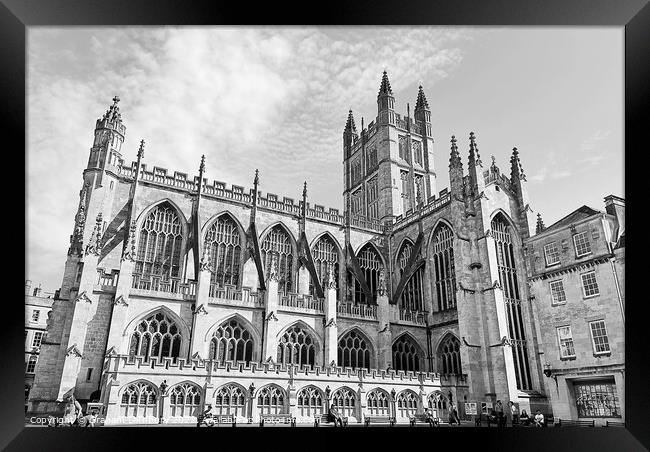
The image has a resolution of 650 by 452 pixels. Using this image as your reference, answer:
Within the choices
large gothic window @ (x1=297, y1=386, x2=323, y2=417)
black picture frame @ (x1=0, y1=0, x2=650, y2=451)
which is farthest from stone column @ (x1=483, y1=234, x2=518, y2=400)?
black picture frame @ (x1=0, y1=0, x2=650, y2=451)

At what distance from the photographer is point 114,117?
82.5 feet

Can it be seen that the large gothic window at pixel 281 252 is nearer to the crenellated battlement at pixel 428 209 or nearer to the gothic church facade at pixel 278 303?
the gothic church facade at pixel 278 303

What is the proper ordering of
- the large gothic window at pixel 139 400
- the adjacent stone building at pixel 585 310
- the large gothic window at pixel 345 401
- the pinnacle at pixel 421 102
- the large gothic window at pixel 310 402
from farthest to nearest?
the pinnacle at pixel 421 102
the large gothic window at pixel 345 401
the large gothic window at pixel 310 402
the adjacent stone building at pixel 585 310
the large gothic window at pixel 139 400

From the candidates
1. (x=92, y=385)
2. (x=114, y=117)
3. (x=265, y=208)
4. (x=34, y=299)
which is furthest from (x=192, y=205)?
(x=34, y=299)

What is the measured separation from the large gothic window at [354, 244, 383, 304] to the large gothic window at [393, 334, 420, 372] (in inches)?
176

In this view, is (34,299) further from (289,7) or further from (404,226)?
(289,7)

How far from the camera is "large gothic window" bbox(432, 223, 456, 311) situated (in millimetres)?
27547

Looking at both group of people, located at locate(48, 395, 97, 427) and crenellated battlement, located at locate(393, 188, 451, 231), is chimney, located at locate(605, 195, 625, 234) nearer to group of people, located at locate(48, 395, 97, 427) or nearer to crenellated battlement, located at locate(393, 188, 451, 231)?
crenellated battlement, located at locate(393, 188, 451, 231)

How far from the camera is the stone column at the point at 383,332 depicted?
2545 cm

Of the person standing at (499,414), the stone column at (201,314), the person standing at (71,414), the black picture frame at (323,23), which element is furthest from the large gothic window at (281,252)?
the black picture frame at (323,23)

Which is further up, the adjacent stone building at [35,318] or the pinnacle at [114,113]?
the pinnacle at [114,113]

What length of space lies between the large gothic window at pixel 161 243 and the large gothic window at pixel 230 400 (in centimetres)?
809

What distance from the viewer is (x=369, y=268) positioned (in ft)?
106

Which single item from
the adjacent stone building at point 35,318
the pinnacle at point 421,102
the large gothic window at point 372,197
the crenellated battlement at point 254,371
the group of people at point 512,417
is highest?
the pinnacle at point 421,102
